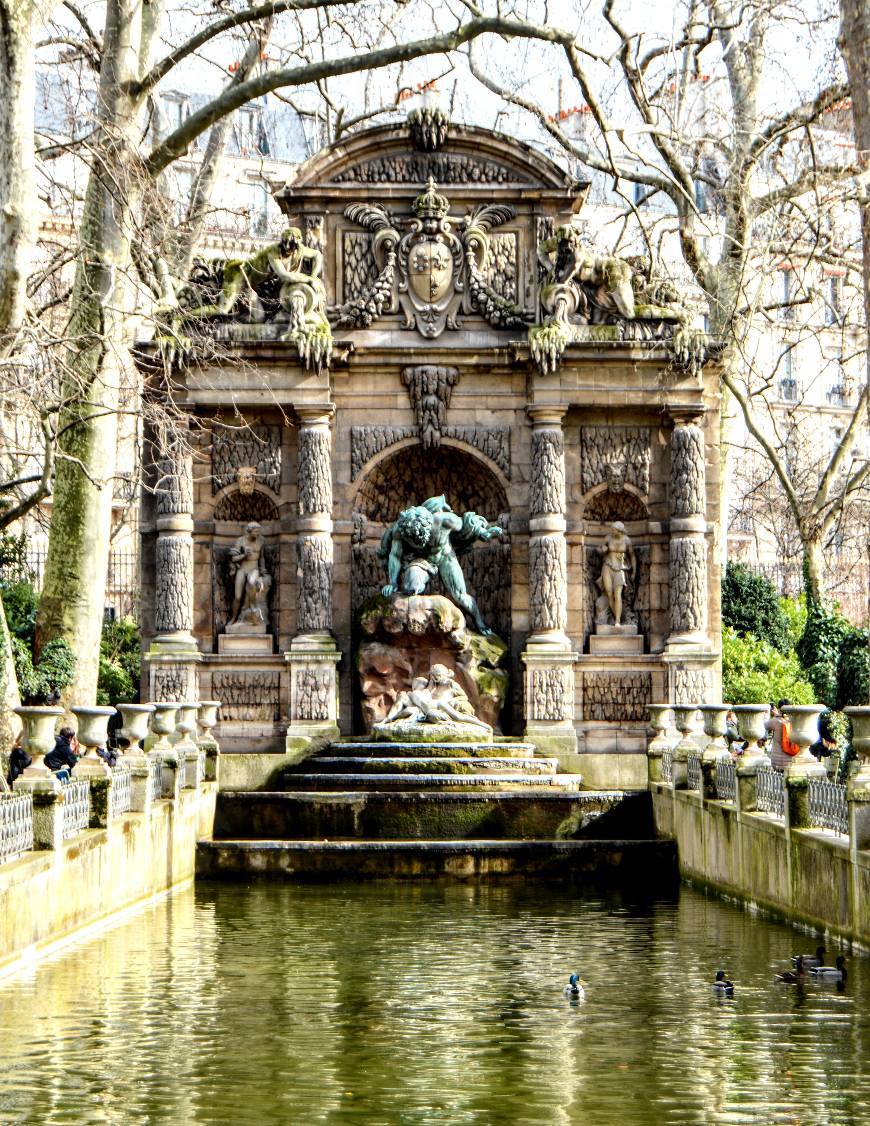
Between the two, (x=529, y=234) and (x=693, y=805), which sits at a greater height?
(x=529, y=234)

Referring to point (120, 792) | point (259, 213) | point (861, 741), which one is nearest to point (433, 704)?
point (120, 792)

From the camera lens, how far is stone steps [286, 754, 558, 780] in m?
22.5

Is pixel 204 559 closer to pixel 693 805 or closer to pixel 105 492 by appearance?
pixel 105 492

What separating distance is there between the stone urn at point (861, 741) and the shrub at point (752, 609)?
803 inches

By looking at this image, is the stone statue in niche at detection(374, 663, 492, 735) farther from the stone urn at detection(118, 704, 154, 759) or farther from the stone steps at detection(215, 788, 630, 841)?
the stone urn at detection(118, 704, 154, 759)

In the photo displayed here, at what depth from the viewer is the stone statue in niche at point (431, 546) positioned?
83.4 ft

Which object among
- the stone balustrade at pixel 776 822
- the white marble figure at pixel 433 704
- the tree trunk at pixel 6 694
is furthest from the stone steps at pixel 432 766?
the tree trunk at pixel 6 694

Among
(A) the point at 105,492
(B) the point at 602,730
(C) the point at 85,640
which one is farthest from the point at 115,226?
(B) the point at 602,730

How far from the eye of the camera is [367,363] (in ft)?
87.2

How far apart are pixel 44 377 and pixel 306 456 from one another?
6153 mm

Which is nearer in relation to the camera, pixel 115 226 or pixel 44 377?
pixel 44 377

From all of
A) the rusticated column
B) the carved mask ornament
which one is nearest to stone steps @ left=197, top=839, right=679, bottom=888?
the rusticated column

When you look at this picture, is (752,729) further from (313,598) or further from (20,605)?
(20,605)

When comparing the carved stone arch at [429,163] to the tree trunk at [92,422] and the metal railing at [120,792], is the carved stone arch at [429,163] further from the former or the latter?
the metal railing at [120,792]
